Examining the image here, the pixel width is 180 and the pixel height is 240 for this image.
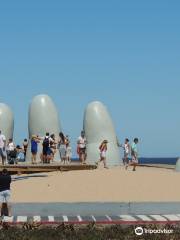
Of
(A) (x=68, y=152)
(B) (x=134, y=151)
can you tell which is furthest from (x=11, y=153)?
(B) (x=134, y=151)

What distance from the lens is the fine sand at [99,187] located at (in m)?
16.4

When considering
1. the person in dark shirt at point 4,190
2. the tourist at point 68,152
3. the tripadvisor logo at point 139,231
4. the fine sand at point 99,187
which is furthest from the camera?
the tourist at point 68,152

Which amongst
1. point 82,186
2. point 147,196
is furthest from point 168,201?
point 82,186

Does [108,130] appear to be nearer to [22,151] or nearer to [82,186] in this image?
[22,151]

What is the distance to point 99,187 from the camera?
18.1 metres

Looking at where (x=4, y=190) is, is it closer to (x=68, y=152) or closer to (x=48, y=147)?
(x=48, y=147)

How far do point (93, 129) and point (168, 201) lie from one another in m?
17.2

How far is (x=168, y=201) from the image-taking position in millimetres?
15219

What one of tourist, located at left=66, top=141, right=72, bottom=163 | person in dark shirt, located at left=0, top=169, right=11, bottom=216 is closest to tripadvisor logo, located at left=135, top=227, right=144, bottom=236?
person in dark shirt, located at left=0, top=169, right=11, bottom=216

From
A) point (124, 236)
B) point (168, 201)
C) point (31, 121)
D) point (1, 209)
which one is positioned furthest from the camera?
point (31, 121)

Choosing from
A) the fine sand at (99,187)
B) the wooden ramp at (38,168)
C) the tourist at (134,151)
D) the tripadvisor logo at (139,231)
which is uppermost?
the tourist at (134,151)

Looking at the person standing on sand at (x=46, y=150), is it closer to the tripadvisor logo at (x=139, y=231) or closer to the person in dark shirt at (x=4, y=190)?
the person in dark shirt at (x=4, y=190)

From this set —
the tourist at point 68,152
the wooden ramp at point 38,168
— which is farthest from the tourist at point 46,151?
the tourist at point 68,152

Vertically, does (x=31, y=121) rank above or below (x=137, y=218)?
above
